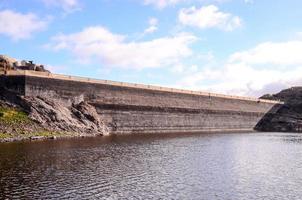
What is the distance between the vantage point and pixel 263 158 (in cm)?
5056

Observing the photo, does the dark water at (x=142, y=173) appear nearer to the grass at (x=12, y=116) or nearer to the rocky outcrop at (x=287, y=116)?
the grass at (x=12, y=116)

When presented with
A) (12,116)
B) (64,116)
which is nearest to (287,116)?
(64,116)

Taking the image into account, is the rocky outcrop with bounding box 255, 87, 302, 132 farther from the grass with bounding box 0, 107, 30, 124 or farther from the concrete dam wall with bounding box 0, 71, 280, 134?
the grass with bounding box 0, 107, 30, 124

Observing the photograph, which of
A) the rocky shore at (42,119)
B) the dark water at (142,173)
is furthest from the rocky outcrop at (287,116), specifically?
the dark water at (142,173)

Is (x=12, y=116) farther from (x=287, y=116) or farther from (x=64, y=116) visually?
(x=287, y=116)

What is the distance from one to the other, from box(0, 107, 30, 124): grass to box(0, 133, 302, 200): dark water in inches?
536

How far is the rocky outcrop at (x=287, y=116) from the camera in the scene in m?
134

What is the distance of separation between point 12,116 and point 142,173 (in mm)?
37806

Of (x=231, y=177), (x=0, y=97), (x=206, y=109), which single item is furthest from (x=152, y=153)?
(x=206, y=109)

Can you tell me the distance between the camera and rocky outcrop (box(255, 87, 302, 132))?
134 m

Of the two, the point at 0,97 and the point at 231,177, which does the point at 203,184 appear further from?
the point at 0,97

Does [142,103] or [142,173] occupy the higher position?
[142,103]

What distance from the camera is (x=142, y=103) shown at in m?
99.1

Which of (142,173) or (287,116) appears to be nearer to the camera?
(142,173)
